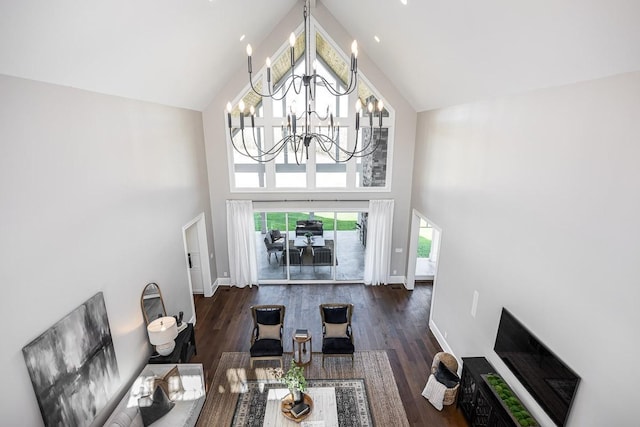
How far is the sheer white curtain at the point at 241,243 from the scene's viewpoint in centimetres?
766

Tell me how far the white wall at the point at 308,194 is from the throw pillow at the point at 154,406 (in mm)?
4184

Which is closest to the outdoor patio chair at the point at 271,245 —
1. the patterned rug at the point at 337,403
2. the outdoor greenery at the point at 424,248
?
the patterned rug at the point at 337,403

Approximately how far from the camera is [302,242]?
27.5ft

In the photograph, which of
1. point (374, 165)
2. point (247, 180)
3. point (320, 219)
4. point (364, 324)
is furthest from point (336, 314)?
point (247, 180)

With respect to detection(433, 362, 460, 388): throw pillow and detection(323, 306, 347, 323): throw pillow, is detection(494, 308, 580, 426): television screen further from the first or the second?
detection(323, 306, 347, 323): throw pillow

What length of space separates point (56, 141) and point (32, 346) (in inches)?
75.1

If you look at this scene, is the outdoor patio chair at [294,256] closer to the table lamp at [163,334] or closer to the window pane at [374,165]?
the window pane at [374,165]

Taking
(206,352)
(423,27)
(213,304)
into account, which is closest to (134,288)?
(206,352)

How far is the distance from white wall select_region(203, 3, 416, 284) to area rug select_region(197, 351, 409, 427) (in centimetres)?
308

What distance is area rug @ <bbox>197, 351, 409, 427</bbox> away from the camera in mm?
4523

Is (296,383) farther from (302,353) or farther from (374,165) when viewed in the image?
(374,165)

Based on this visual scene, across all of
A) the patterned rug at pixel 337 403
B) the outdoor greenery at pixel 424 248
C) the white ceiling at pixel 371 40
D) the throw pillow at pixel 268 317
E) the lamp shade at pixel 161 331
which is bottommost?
the patterned rug at pixel 337 403

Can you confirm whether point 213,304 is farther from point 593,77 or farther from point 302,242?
point 593,77

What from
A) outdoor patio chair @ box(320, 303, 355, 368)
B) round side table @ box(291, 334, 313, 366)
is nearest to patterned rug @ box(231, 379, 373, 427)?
round side table @ box(291, 334, 313, 366)
